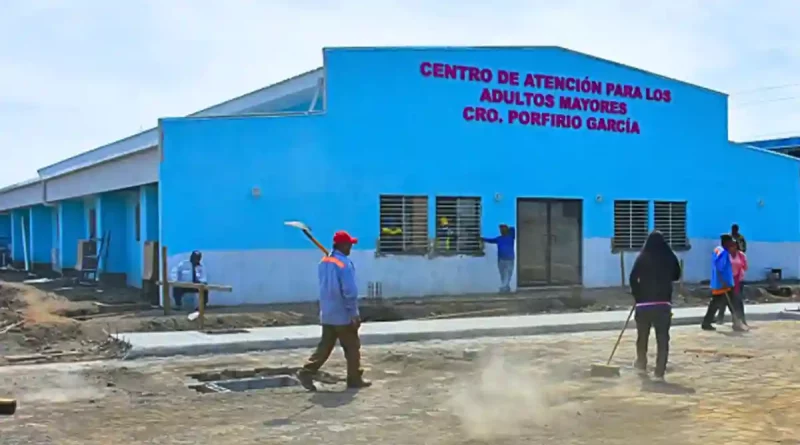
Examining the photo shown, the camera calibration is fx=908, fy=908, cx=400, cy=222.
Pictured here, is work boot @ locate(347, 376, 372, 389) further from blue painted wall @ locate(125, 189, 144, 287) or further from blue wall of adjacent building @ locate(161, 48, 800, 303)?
blue painted wall @ locate(125, 189, 144, 287)

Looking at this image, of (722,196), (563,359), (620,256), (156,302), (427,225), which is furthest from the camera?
(722,196)

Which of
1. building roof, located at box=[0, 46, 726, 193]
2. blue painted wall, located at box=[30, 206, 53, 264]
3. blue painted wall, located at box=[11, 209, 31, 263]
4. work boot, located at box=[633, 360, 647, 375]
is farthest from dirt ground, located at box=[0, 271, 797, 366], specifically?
blue painted wall, located at box=[11, 209, 31, 263]

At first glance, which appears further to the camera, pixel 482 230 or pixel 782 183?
pixel 782 183

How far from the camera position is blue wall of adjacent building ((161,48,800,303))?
19406 mm

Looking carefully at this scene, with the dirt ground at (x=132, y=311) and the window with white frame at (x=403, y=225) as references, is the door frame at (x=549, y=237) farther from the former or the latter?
the window with white frame at (x=403, y=225)

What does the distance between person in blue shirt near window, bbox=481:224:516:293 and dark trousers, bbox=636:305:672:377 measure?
35.4 ft

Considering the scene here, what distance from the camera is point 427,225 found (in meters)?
22.1

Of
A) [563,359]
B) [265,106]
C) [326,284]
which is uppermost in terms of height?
[265,106]

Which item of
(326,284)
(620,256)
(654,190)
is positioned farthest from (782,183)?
(326,284)

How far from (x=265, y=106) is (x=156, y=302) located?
7.52m

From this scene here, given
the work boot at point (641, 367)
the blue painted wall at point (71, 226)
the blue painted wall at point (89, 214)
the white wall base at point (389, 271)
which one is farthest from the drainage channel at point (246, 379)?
the blue painted wall at point (71, 226)

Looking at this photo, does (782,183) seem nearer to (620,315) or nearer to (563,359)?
(620,315)

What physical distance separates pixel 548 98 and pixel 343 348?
1502 cm

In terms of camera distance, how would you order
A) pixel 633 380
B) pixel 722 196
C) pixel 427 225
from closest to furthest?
1. pixel 633 380
2. pixel 427 225
3. pixel 722 196
